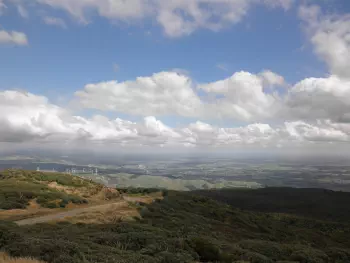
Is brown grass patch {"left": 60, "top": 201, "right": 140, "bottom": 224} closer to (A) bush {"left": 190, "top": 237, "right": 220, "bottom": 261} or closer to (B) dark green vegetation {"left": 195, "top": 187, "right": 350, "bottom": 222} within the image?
(A) bush {"left": 190, "top": 237, "right": 220, "bottom": 261}

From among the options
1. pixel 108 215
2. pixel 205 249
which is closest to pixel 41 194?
pixel 108 215

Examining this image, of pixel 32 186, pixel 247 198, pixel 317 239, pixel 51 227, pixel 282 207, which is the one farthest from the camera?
pixel 247 198

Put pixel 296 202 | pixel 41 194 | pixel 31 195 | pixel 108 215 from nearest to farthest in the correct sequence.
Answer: pixel 108 215
pixel 31 195
pixel 41 194
pixel 296 202

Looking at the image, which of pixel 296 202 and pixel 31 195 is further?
pixel 296 202

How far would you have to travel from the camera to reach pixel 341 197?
174 metres

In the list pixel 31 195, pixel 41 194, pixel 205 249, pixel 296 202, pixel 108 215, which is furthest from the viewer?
pixel 296 202

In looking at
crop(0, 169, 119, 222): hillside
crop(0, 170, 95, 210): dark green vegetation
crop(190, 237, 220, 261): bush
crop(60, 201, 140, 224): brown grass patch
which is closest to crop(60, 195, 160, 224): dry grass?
crop(60, 201, 140, 224): brown grass patch

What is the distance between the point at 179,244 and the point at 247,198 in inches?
5840

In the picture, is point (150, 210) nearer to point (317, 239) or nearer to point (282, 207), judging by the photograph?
point (317, 239)

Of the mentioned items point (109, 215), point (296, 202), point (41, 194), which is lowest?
point (296, 202)

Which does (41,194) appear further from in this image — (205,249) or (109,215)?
(205,249)

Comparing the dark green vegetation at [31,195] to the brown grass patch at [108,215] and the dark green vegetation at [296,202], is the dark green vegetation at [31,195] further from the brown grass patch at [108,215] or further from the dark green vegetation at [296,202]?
the dark green vegetation at [296,202]

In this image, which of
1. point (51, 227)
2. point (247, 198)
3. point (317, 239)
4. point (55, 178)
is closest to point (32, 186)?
point (55, 178)

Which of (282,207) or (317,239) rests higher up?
(317,239)
